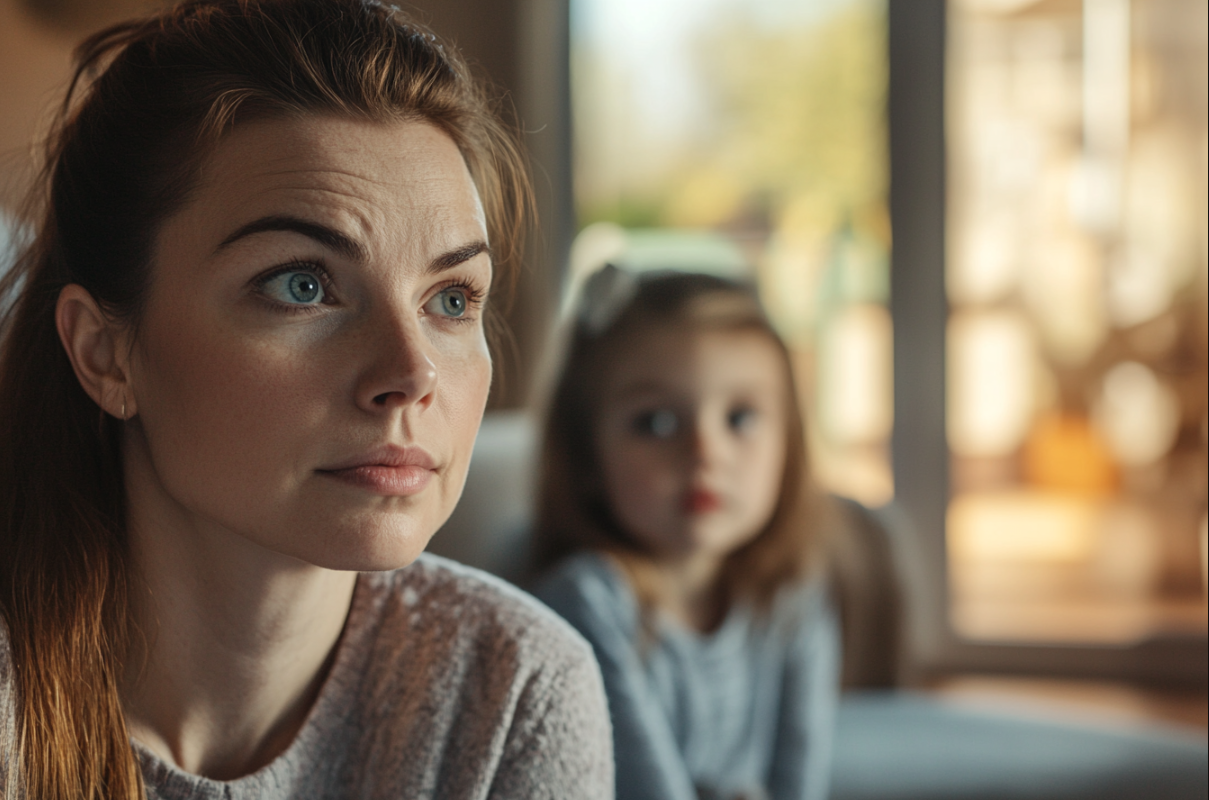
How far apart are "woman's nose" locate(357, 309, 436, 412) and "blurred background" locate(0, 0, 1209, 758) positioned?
5.45 ft

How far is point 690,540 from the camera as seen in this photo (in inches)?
42.1

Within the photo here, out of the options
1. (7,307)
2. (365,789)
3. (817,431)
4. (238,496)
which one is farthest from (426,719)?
(817,431)

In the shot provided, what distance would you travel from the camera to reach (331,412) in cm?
51

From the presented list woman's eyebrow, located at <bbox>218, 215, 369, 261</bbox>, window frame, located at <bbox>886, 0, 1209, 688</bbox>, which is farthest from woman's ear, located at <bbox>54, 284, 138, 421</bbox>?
window frame, located at <bbox>886, 0, 1209, 688</bbox>

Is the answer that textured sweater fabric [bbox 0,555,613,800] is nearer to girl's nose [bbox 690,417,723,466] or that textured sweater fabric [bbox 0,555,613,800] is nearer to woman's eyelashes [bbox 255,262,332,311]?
woman's eyelashes [bbox 255,262,332,311]

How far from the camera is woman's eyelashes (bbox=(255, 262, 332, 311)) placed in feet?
1.70

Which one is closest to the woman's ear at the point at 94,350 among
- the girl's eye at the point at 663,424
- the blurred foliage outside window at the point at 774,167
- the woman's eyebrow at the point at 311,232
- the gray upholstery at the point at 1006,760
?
the woman's eyebrow at the point at 311,232

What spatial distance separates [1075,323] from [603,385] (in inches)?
63.1

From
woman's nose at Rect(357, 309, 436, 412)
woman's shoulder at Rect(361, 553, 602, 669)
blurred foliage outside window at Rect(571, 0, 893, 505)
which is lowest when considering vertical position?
A: woman's shoulder at Rect(361, 553, 602, 669)

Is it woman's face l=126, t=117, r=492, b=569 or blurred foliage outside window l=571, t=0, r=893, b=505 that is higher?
blurred foliage outside window l=571, t=0, r=893, b=505

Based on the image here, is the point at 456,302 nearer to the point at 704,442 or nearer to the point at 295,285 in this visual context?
the point at 295,285

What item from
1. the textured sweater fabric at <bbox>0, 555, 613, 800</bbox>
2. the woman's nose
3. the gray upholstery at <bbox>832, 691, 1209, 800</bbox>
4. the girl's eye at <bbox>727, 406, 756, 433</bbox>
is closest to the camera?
the woman's nose

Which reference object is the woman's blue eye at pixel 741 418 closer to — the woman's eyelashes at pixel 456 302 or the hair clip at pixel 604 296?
the hair clip at pixel 604 296

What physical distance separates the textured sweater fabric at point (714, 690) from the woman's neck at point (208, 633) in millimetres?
478
